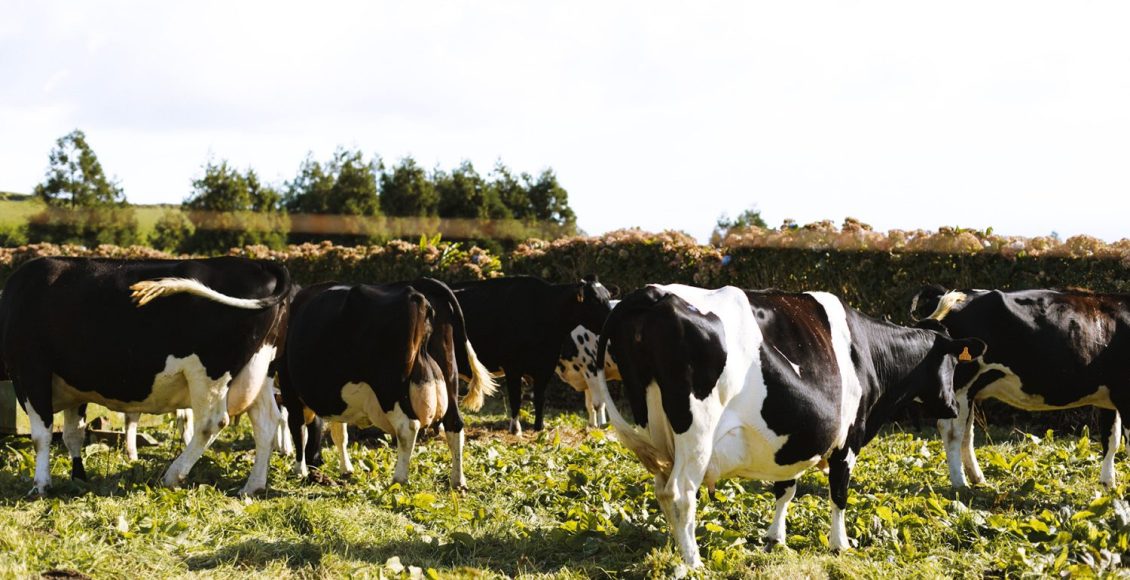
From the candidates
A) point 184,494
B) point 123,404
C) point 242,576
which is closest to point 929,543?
point 242,576

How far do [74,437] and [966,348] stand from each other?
24.1ft

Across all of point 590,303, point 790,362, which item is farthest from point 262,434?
Answer: point 590,303

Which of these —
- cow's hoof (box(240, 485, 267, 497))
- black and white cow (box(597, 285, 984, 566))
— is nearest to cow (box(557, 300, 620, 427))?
cow's hoof (box(240, 485, 267, 497))

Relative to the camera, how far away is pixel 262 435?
27.9 feet

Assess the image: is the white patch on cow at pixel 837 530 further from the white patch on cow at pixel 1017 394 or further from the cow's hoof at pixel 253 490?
the cow's hoof at pixel 253 490

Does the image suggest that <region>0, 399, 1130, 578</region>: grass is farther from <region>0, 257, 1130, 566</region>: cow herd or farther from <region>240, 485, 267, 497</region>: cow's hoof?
<region>0, 257, 1130, 566</region>: cow herd

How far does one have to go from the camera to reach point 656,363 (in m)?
6.07

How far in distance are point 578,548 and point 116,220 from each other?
3270cm

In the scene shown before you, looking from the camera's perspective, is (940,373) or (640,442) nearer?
(640,442)

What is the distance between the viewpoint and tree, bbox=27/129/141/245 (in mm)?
34375

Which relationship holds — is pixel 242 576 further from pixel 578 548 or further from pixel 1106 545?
pixel 1106 545

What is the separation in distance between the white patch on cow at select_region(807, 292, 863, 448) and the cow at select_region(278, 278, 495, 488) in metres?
3.19

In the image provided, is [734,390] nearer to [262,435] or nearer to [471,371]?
[471,371]

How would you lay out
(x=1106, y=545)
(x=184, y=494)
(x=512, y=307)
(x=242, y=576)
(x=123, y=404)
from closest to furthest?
(x=242, y=576), (x=1106, y=545), (x=184, y=494), (x=123, y=404), (x=512, y=307)
